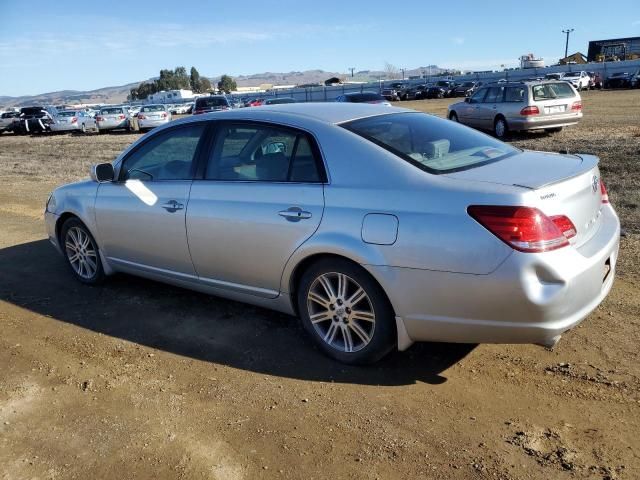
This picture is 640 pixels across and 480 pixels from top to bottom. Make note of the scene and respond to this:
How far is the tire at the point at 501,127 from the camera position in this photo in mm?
16344

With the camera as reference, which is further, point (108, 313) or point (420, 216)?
point (108, 313)

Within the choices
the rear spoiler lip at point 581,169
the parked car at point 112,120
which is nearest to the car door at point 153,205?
the rear spoiler lip at point 581,169

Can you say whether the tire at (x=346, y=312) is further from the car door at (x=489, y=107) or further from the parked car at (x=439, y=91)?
the parked car at (x=439, y=91)

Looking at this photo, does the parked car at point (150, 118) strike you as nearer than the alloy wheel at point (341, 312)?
No

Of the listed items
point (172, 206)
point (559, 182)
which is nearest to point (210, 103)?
point (172, 206)

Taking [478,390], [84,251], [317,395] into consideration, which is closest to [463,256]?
[478,390]

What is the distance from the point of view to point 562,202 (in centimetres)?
314

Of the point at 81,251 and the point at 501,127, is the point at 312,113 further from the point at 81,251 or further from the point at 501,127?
the point at 501,127

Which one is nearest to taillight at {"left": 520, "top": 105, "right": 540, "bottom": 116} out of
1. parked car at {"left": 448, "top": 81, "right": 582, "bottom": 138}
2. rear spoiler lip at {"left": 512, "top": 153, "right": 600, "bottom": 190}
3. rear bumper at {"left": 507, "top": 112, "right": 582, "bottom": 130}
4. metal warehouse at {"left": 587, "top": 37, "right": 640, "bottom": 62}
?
parked car at {"left": 448, "top": 81, "right": 582, "bottom": 138}

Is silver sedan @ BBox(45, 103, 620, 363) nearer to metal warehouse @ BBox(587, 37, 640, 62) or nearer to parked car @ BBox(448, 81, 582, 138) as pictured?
parked car @ BBox(448, 81, 582, 138)

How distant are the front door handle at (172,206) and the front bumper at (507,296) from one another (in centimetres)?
178

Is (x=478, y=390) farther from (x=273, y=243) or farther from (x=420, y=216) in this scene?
(x=273, y=243)

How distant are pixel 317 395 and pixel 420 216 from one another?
1.22m

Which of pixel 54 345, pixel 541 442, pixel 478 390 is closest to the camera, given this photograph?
pixel 541 442
